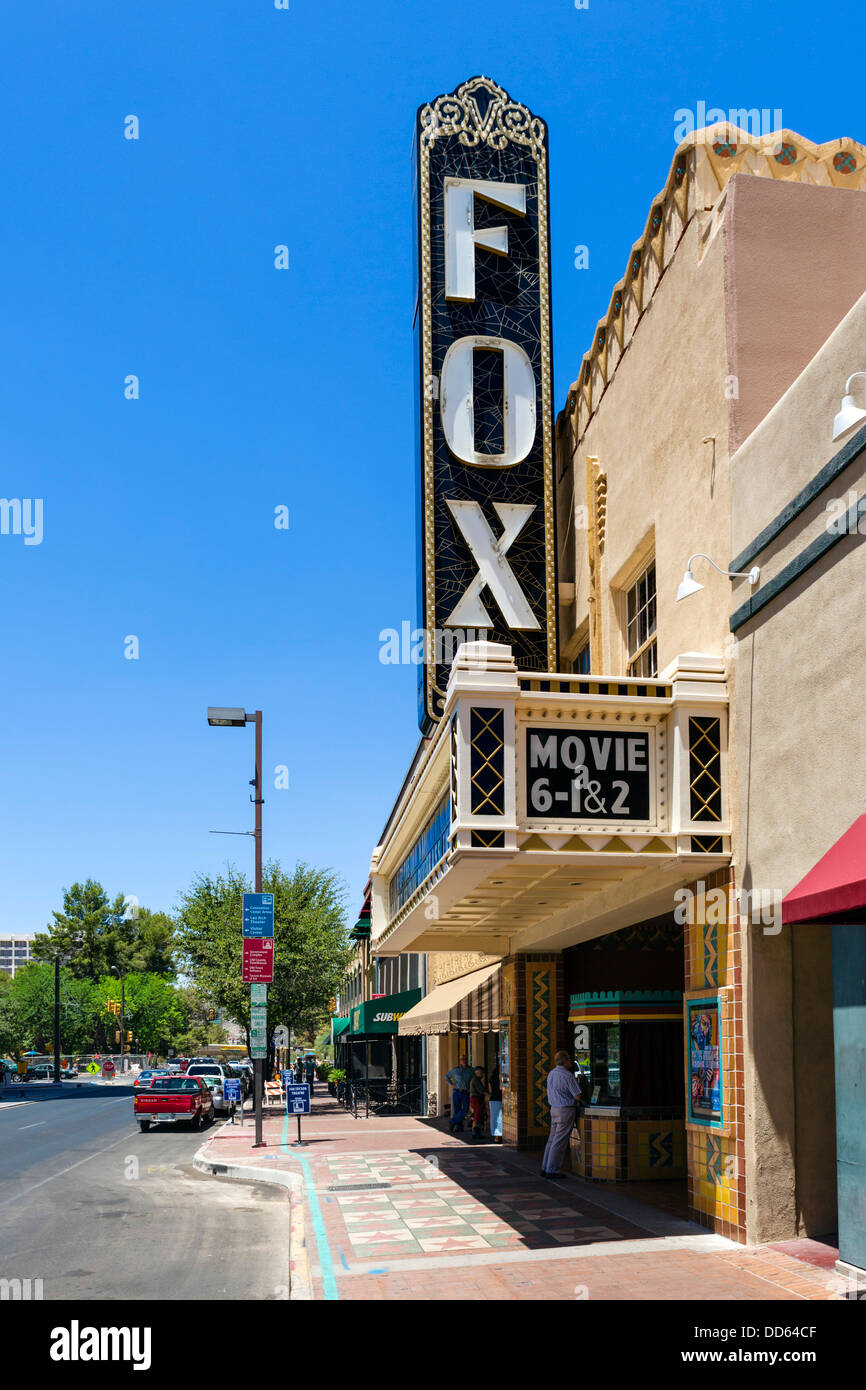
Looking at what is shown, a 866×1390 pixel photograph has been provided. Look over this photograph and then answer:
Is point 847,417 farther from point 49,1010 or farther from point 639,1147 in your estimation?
point 49,1010

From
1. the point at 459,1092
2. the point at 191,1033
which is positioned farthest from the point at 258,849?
the point at 191,1033

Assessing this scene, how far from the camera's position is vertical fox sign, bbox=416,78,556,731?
16250 mm

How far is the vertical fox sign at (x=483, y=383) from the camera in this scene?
53.3ft

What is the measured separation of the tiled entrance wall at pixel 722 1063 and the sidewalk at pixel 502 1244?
0.31 meters

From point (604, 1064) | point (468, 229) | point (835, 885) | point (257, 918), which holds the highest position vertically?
point (468, 229)

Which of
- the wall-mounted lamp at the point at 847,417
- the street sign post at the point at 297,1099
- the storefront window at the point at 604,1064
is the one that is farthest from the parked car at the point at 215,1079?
the wall-mounted lamp at the point at 847,417

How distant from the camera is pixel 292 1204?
50.7ft

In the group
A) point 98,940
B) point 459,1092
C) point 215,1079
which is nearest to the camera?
point 459,1092

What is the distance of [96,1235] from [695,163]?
1380cm

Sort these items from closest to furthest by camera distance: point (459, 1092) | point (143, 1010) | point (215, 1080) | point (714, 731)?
point (714, 731)
point (459, 1092)
point (215, 1080)
point (143, 1010)

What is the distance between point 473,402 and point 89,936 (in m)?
125

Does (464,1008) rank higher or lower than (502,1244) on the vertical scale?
higher

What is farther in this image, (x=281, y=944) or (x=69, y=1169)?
(x=281, y=944)

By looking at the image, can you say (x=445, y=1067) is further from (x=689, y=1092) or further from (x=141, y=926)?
(x=141, y=926)
